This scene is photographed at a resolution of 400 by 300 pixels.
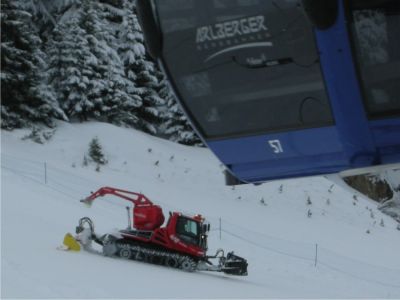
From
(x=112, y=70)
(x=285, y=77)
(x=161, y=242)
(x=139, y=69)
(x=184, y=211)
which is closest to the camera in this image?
(x=285, y=77)

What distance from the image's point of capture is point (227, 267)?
13898 millimetres

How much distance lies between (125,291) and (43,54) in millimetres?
18694

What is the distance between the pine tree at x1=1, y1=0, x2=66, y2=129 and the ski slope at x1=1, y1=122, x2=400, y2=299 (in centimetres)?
89

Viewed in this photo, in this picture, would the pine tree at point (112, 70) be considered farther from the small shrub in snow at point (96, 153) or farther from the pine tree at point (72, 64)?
the small shrub in snow at point (96, 153)

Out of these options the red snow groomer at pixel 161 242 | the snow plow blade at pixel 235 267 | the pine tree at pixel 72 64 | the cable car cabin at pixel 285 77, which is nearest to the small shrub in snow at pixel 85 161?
the pine tree at pixel 72 64

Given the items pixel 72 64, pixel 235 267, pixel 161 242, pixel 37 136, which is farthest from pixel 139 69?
pixel 235 267

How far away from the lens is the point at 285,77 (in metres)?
4.56

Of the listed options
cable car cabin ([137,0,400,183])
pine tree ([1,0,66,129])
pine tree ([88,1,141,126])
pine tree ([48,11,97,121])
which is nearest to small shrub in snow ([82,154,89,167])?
pine tree ([1,0,66,129])

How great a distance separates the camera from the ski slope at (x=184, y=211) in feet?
34.8

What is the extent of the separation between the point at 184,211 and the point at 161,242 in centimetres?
660

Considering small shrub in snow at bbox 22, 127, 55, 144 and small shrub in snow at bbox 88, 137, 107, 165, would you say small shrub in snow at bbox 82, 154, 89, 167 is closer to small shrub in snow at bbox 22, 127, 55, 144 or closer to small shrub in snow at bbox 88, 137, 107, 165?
small shrub in snow at bbox 88, 137, 107, 165

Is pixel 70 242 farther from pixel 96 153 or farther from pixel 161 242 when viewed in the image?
pixel 96 153

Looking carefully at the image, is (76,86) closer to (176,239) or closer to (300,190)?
(300,190)

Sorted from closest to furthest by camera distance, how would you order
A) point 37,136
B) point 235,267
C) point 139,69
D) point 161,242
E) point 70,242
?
1. point 70,242
2. point 235,267
3. point 161,242
4. point 37,136
5. point 139,69
